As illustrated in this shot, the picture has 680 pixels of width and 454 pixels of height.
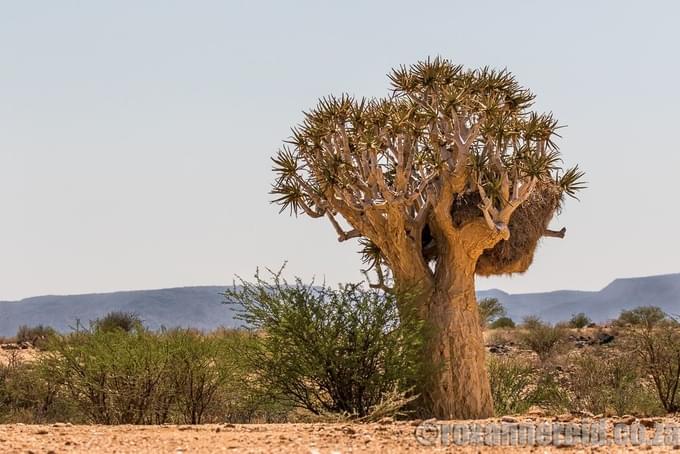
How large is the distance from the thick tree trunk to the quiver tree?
0.05 feet

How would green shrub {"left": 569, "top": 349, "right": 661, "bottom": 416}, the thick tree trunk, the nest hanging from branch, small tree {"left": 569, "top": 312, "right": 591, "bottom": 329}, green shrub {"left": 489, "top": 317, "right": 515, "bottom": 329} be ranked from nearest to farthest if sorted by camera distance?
1. the thick tree trunk
2. the nest hanging from branch
3. green shrub {"left": 569, "top": 349, "right": 661, "bottom": 416}
4. small tree {"left": 569, "top": 312, "right": 591, "bottom": 329}
5. green shrub {"left": 489, "top": 317, "right": 515, "bottom": 329}

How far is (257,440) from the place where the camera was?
9.41 m

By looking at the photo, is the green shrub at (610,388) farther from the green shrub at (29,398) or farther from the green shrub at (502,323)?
the green shrub at (502,323)

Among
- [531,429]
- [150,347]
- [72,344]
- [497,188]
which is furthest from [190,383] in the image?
[531,429]

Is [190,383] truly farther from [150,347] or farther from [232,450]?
[232,450]

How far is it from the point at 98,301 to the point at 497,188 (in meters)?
128

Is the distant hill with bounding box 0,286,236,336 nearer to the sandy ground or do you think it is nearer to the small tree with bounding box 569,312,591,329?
the small tree with bounding box 569,312,591,329

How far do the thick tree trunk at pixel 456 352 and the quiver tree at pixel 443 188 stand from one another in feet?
0.05

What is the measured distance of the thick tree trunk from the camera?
14641 mm

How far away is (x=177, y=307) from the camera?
134m

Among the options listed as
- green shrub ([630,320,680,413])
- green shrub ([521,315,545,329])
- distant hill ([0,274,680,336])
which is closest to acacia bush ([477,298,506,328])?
green shrub ([521,315,545,329])

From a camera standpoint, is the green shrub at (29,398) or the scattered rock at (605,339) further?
the scattered rock at (605,339)

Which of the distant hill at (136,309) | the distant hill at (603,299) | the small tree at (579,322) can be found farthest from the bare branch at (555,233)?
the distant hill at (603,299)

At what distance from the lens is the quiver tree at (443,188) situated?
1493cm
